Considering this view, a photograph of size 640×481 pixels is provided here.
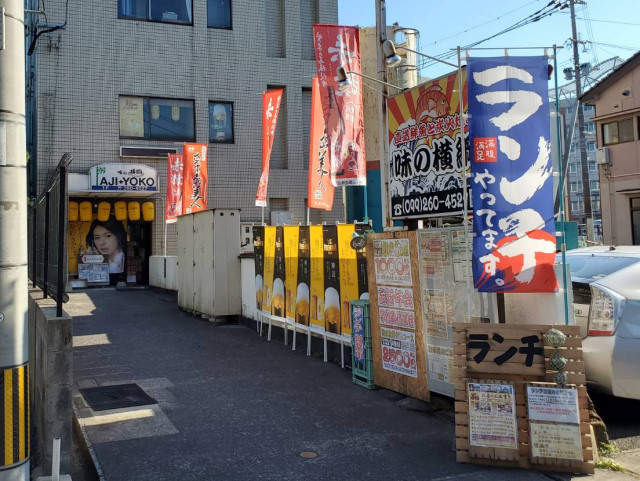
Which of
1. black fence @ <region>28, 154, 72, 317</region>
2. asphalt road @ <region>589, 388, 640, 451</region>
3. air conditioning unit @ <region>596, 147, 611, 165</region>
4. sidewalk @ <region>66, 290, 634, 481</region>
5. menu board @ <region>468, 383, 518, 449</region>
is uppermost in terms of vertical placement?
air conditioning unit @ <region>596, 147, 611, 165</region>

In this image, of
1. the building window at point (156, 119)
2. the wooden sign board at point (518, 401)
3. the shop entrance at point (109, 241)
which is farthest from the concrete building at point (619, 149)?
the wooden sign board at point (518, 401)

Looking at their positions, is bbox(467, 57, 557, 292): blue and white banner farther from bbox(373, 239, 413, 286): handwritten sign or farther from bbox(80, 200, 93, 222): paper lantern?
bbox(80, 200, 93, 222): paper lantern

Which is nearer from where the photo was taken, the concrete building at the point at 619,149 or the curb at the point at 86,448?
the curb at the point at 86,448

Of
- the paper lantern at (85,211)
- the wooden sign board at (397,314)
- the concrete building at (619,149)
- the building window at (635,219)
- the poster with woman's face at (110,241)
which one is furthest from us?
the building window at (635,219)

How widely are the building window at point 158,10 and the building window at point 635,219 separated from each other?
20365 millimetres

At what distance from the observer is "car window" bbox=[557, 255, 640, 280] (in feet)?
19.9

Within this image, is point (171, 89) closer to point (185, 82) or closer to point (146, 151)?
point (185, 82)

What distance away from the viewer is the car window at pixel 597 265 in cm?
605

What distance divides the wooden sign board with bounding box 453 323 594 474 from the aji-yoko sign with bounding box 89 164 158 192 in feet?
55.7

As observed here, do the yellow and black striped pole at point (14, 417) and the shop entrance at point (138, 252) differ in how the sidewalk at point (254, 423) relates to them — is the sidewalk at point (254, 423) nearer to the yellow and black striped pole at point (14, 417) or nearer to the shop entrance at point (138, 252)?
the yellow and black striped pole at point (14, 417)

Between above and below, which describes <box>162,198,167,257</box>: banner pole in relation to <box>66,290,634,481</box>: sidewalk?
above

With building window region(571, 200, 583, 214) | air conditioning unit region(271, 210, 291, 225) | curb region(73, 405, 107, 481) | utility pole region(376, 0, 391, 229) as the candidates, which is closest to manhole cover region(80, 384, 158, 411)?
curb region(73, 405, 107, 481)

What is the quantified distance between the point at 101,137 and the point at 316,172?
1143 centimetres

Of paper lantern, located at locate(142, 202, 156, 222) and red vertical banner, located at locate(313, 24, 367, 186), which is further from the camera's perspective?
paper lantern, located at locate(142, 202, 156, 222)
